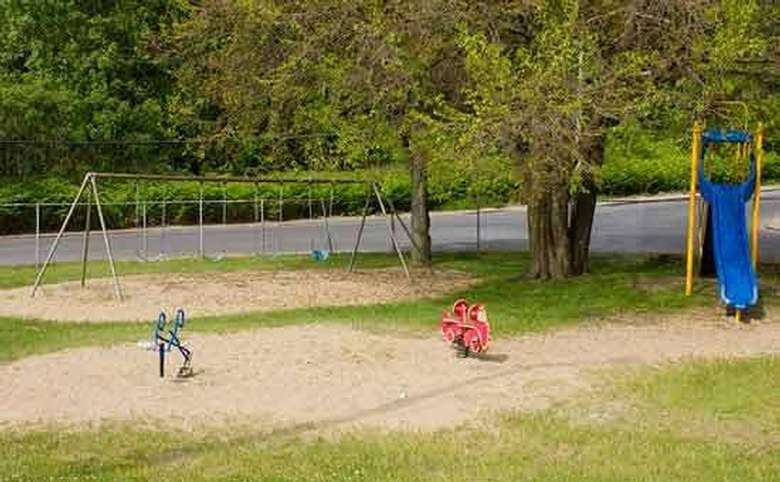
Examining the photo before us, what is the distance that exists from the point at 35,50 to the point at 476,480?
33.8 meters

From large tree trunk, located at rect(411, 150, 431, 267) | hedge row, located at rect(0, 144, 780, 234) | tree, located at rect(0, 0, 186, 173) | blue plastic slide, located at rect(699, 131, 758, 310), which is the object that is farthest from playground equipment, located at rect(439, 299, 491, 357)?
tree, located at rect(0, 0, 186, 173)

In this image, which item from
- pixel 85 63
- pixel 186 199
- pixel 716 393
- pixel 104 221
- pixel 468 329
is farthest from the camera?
pixel 85 63

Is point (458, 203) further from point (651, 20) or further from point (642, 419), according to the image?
point (642, 419)

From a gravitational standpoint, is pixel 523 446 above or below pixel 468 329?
below

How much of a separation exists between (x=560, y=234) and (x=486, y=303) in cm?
290

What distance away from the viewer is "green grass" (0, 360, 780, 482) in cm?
697

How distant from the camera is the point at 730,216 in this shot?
16156 millimetres

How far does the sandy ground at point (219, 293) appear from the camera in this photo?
15.8 m

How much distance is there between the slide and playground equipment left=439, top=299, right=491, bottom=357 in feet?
13.9

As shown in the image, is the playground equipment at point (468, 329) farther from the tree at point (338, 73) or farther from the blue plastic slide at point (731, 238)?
the blue plastic slide at point (731, 238)

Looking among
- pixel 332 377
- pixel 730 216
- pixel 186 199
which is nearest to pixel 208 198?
pixel 186 199

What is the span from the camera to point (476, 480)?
684 cm

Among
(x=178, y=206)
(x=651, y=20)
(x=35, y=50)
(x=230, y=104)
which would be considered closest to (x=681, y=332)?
(x=651, y=20)

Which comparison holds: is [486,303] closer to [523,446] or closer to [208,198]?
[523,446]
